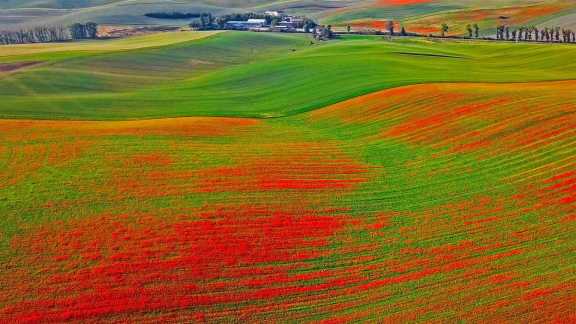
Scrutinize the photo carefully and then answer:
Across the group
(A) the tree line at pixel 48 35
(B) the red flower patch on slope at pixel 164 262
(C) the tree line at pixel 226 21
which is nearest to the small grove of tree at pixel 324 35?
(C) the tree line at pixel 226 21

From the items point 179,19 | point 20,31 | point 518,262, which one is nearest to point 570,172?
point 518,262

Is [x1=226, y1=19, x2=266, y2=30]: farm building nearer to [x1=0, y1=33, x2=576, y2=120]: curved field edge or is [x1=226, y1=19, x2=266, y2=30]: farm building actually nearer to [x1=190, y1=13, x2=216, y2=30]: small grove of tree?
[x1=190, y1=13, x2=216, y2=30]: small grove of tree

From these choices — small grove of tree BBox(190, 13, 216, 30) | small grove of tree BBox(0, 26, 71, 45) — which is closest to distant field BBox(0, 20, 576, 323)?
small grove of tree BBox(0, 26, 71, 45)

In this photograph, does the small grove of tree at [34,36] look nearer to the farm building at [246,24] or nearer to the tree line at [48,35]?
the tree line at [48,35]

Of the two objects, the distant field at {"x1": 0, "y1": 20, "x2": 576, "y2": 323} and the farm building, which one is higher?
the farm building

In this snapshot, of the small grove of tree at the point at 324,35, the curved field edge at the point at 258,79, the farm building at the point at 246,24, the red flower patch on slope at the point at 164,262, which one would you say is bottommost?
the red flower patch on slope at the point at 164,262
